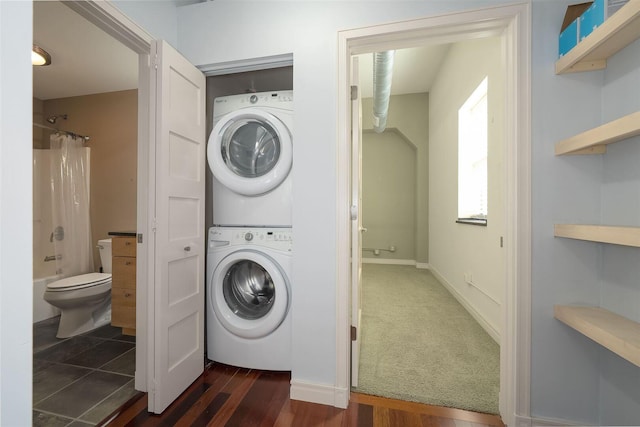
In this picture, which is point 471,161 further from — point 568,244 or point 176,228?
point 176,228

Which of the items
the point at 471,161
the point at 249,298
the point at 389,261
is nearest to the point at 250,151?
the point at 249,298

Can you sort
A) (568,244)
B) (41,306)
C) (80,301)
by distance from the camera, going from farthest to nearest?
1. (41,306)
2. (80,301)
3. (568,244)

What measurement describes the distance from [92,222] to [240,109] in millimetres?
2546

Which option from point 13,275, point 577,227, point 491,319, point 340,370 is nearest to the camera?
point 13,275

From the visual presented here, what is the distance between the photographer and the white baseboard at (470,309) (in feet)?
6.97

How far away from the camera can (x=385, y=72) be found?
2.69 metres

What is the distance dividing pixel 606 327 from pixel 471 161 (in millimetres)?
2433

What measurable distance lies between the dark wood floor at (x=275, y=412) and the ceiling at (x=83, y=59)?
7.69 feet

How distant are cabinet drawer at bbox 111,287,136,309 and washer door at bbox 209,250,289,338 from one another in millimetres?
946

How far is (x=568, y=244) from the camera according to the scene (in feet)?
3.95

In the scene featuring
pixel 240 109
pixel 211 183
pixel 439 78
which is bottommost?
pixel 211 183

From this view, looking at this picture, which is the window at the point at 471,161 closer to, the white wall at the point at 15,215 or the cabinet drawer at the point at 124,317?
the white wall at the point at 15,215

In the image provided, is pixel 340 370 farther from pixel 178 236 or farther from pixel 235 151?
pixel 235 151

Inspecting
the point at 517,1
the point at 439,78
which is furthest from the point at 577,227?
the point at 439,78
